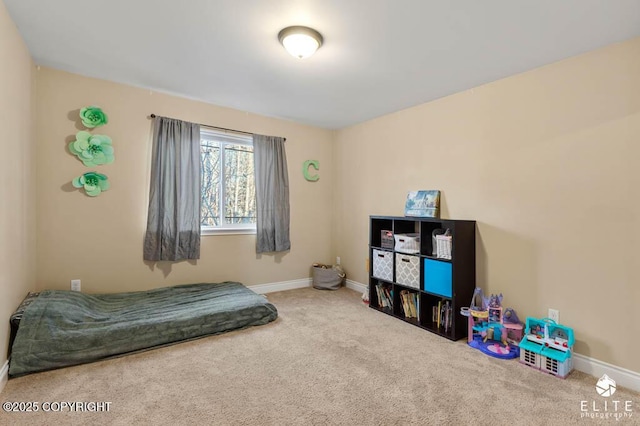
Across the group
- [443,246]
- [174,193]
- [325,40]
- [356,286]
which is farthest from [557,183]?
[174,193]

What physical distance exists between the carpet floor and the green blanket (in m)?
0.10

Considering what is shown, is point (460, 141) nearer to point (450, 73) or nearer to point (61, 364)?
point (450, 73)

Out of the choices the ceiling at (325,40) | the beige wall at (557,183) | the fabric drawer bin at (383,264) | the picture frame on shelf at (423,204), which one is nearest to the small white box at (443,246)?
the beige wall at (557,183)

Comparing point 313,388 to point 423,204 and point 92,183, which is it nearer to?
point 423,204

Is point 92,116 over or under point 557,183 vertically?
over

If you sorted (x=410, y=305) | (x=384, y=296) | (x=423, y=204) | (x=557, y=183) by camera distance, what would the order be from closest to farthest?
(x=557, y=183), (x=410, y=305), (x=423, y=204), (x=384, y=296)

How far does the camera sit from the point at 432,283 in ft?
9.43

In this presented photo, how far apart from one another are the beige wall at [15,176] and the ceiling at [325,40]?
0.23 meters

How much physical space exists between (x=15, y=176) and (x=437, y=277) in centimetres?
347

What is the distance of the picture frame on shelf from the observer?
324 cm

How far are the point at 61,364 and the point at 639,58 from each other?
14.6 feet

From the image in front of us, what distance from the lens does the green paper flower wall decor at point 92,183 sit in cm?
290

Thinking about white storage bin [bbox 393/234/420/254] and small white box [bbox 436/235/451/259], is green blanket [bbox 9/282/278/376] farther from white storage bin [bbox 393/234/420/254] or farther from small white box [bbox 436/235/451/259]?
small white box [bbox 436/235/451/259]

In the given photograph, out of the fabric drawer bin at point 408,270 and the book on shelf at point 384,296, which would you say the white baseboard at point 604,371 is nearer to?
the fabric drawer bin at point 408,270
